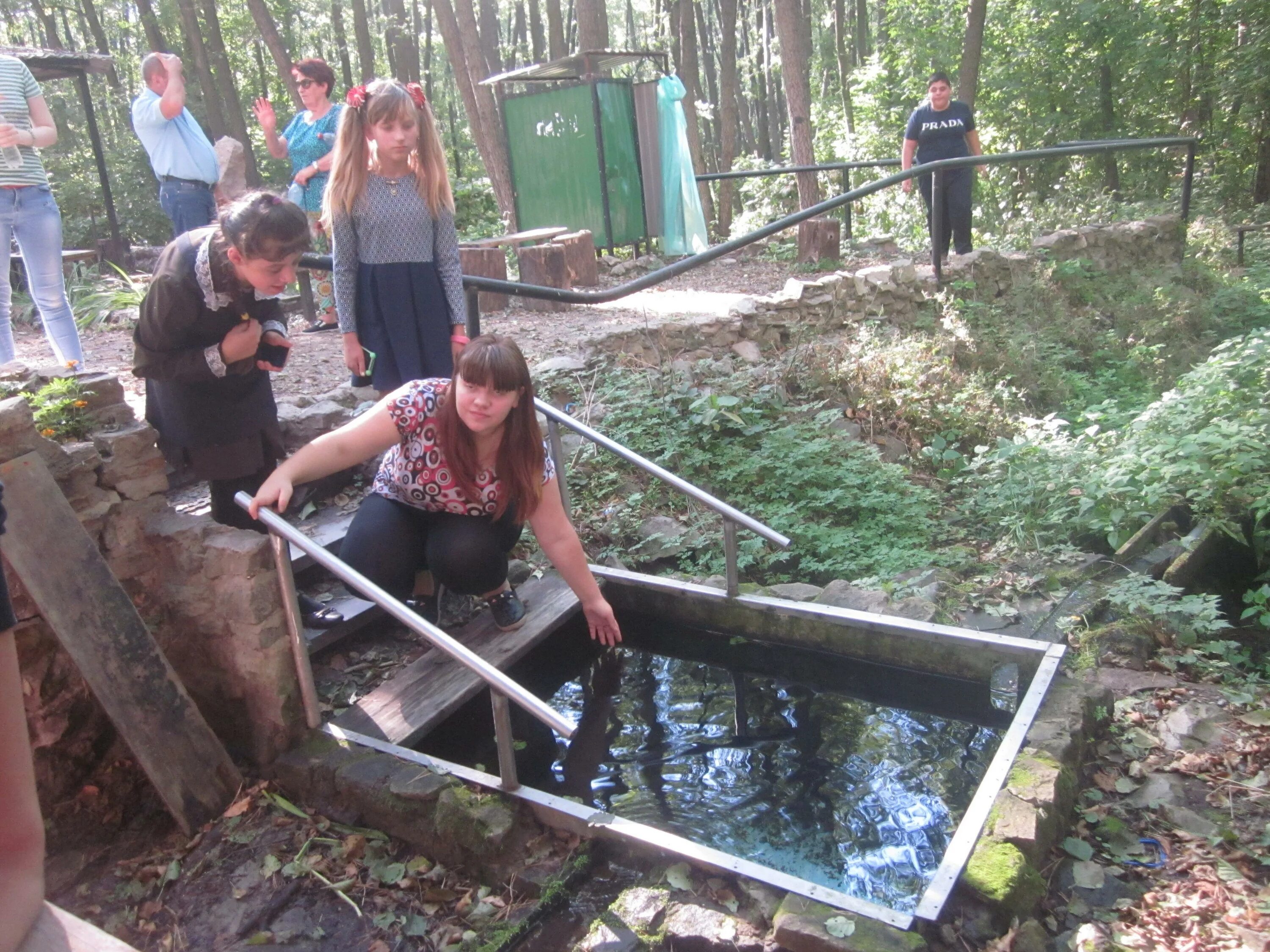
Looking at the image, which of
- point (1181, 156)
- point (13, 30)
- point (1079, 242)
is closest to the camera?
point (1079, 242)

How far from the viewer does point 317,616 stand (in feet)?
10.5

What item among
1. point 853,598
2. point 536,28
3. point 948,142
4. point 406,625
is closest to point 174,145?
point 406,625

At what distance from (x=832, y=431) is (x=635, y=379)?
1079 mm

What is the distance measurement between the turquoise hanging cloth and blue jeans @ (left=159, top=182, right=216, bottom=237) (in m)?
4.74

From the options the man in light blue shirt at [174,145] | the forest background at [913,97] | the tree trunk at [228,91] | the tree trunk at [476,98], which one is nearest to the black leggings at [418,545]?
the man in light blue shirt at [174,145]

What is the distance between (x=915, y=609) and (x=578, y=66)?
7623 mm

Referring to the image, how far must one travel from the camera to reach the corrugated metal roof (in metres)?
8.97

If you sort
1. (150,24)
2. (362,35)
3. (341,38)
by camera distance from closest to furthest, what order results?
(150,24) → (362,35) → (341,38)

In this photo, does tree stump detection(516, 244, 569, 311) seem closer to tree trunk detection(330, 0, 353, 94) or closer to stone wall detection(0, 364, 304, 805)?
stone wall detection(0, 364, 304, 805)

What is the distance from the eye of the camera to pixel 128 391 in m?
4.61

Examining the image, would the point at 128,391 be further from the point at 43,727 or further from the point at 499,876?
the point at 499,876

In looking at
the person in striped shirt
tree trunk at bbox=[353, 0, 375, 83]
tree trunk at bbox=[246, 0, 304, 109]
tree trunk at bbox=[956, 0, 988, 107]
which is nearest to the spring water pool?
the person in striped shirt

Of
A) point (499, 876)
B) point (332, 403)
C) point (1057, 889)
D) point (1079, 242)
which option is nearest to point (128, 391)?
point (332, 403)

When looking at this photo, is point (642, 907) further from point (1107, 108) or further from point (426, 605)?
point (1107, 108)
